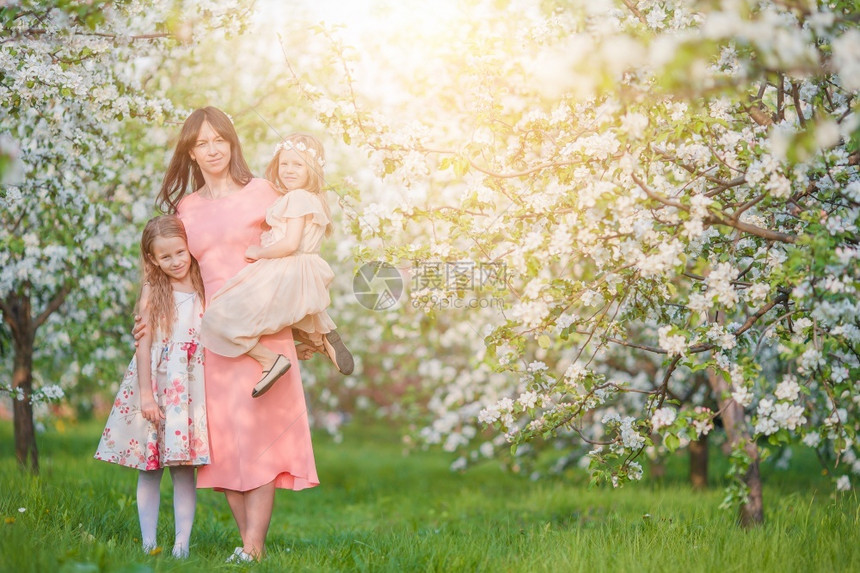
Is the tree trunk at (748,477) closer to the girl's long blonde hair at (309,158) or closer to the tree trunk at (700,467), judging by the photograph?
the tree trunk at (700,467)

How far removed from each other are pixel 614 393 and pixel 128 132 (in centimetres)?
455

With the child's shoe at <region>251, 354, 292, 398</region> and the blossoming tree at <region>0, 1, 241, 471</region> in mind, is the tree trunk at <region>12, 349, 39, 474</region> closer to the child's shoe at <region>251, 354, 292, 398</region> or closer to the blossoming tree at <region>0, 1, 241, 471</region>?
the blossoming tree at <region>0, 1, 241, 471</region>

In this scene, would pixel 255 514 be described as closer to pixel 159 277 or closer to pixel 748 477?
pixel 159 277

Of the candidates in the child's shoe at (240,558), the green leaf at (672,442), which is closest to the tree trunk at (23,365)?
the child's shoe at (240,558)

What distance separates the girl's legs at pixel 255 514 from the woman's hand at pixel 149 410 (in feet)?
1.91

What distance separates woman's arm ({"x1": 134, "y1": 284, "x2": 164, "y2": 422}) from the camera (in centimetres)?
427

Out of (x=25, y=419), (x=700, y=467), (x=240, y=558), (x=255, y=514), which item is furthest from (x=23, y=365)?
(x=700, y=467)

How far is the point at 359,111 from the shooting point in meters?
Result: 4.33

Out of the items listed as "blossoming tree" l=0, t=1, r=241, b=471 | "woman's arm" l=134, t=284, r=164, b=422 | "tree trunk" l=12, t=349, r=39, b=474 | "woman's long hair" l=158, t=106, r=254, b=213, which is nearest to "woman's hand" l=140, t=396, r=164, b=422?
"woman's arm" l=134, t=284, r=164, b=422

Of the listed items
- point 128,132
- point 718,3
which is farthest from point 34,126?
point 718,3

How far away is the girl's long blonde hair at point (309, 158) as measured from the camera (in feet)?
14.5

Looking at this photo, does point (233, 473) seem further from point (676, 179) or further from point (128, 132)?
point (128, 132)

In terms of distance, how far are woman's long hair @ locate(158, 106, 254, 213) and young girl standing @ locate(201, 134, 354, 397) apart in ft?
0.99

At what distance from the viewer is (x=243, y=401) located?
4.35 metres
